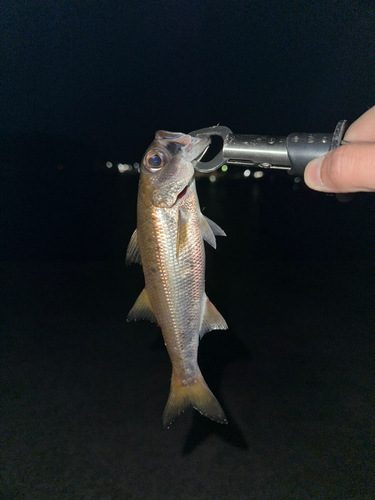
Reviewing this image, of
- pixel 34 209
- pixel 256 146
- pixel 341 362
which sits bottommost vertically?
pixel 341 362

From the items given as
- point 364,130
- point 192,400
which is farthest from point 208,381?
point 364,130

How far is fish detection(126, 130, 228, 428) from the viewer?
1.12 metres

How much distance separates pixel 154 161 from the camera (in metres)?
1.13

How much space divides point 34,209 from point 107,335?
752 cm

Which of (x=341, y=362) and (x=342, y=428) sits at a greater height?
(x=341, y=362)

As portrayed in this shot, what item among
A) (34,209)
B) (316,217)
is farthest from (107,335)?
(316,217)

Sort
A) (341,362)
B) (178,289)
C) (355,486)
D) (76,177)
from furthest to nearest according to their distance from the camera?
(76,177) → (341,362) → (355,486) → (178,289)

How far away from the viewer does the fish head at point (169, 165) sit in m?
1.11

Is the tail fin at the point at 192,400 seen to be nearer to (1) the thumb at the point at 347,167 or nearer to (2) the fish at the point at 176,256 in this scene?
Answer: (2) the fish at the point at 176,256

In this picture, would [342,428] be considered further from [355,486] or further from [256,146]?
[256,146]

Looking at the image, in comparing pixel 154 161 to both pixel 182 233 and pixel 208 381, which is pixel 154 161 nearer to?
pixel 182 233

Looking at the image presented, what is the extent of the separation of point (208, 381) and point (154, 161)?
11.1ft

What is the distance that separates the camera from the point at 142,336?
4.22 meters

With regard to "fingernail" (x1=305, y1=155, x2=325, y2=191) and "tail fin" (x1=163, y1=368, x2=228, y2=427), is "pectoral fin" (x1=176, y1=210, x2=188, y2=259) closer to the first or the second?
"fingernail" (x1=305, y1=155, x2=325, y2=191)
